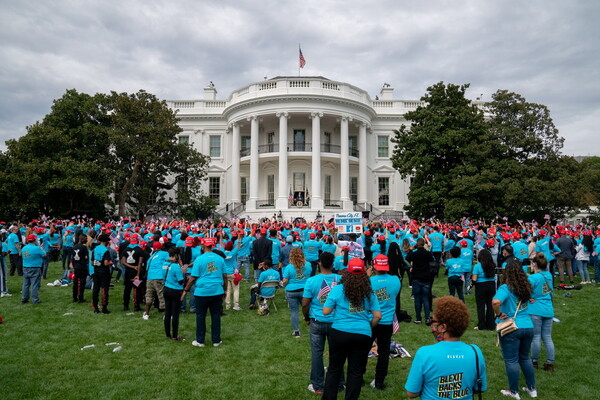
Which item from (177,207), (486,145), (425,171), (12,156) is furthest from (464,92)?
(12,156)

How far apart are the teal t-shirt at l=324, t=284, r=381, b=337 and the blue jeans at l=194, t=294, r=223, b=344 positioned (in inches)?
126

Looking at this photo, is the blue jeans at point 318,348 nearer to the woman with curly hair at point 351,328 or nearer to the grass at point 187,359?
the grass at point 187,359

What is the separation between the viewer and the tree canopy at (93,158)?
79.8 ft

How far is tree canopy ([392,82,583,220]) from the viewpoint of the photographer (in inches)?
903

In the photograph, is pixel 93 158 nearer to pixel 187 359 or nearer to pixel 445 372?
pixel 187 359

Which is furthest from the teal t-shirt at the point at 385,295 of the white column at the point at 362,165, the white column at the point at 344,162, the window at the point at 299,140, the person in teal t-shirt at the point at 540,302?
the window at the point at 299,140

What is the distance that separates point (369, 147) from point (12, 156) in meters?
28.0

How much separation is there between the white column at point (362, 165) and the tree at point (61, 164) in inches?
788

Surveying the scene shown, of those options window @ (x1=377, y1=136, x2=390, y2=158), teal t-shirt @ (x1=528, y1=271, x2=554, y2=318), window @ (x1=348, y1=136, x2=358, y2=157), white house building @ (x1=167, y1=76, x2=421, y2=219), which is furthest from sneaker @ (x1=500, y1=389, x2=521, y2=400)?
window @ (x1=377, y1=136, x2=390, y2=158)

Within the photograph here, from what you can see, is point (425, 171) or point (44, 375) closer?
point (44, 375)

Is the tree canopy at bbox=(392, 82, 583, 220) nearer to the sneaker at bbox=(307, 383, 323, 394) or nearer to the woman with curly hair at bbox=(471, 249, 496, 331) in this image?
the woman with curly hair at bbox=(471, 249, 496, 331)

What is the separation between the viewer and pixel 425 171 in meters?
24.6

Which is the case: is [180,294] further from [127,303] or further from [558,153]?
[558,153]

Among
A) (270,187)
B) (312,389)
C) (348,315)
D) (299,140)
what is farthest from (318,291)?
(270,187)
